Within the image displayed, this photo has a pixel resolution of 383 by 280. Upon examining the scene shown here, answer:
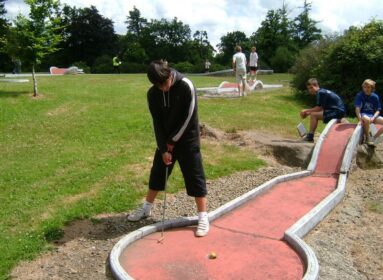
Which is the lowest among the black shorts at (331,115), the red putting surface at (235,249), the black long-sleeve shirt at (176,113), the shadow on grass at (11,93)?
the red putting surface at (235,249)

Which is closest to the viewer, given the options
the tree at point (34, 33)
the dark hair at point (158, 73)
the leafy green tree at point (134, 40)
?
the dark hair at point (158, 73)

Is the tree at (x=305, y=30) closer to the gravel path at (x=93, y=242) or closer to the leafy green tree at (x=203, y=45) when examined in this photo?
the leafy green tree at (x=203, y=45)

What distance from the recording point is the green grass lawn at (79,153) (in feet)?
20.0

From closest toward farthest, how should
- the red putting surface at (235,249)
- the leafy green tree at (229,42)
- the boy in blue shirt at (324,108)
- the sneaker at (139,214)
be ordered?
the red putting surface at (235,249)
the sneaker at (139,214)
the boy in blue shirt at (324,108)
the leafy green tree at (229,42)

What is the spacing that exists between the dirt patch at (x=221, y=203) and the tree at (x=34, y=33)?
8752 mm

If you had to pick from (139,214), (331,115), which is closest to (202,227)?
(139,214)

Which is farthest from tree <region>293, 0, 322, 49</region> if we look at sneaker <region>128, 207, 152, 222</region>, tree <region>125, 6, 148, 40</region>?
sneaker <region>128, 207, 152, 222</region>

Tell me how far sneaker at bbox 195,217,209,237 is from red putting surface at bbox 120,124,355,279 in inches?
2.7

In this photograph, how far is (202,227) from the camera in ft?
18.2

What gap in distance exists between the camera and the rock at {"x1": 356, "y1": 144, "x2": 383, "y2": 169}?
30.5ft

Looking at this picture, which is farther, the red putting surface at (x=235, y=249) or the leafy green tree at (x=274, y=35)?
the leafy green tree at (x=274, y=35)

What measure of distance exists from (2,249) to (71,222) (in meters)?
0.99

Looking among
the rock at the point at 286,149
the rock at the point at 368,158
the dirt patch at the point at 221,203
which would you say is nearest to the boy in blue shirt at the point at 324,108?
the rock at the point at 286,149

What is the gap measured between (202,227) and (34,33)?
35.3 ft
